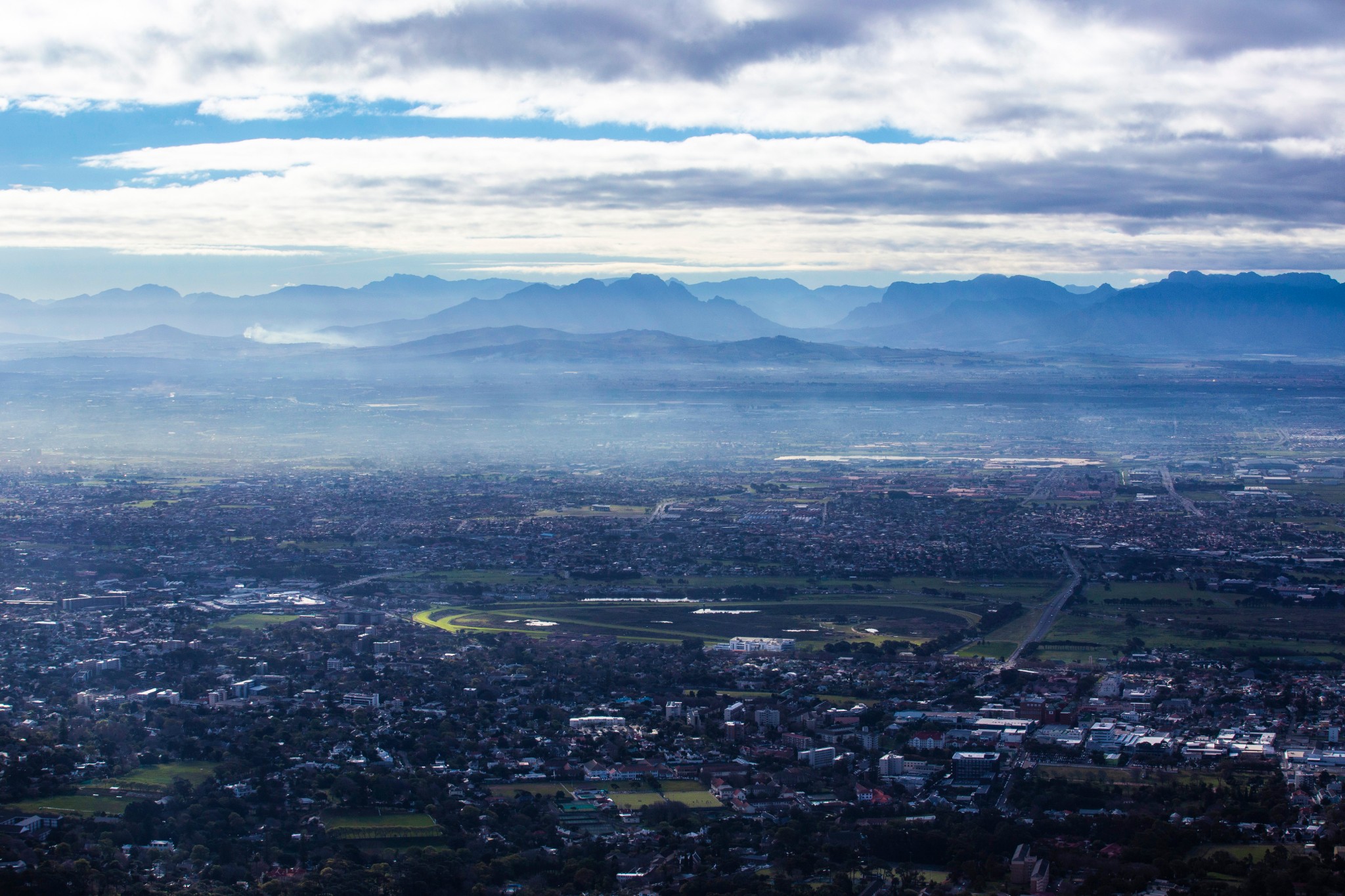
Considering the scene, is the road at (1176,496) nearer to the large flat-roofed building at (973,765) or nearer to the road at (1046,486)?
the road at (1046,486)

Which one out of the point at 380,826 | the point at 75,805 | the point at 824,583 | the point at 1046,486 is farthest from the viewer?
the point at 1046,486

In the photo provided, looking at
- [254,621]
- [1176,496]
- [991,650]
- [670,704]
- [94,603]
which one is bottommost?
[1176,496]

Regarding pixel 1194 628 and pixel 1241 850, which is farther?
pixel 1194 628

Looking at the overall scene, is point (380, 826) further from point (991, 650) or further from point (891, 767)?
point (991, 650)

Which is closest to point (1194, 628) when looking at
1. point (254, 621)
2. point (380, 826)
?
point (380, 826)

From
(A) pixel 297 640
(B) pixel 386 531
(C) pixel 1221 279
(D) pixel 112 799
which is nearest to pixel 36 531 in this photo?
(B) pixel 386 531

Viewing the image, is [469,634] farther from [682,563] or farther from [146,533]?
[146,533]

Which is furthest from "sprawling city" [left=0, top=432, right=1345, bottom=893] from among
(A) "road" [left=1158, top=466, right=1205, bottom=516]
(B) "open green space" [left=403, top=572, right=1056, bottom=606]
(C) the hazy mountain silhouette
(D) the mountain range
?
(C) the hazy mountain silhouette

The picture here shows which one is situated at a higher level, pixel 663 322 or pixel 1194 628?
pixel 663 322
